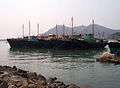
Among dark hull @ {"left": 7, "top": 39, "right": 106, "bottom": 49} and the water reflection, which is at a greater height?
dark hull @ {"left": 7, "top": 39, "right": 106, "bottom": 49}

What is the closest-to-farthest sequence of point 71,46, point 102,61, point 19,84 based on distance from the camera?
point 19,84
point 102,61
point 71,46

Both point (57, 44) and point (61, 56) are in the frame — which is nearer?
point (61, 56)

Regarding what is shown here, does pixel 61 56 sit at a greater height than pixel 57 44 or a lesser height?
lesser

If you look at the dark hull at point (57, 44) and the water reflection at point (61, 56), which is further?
the dark hull at point (57, 44)

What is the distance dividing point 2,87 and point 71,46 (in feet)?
193

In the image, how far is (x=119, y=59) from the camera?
37.3 metres

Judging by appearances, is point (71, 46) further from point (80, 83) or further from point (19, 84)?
point (19, 84)

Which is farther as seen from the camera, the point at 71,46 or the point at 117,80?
the point at 71,46

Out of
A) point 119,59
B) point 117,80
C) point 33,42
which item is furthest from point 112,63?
point 33,42

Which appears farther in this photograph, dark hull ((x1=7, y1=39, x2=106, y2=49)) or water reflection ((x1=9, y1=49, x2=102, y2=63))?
dark hull ((x1=7, y1=39, x2=106, y2=49))

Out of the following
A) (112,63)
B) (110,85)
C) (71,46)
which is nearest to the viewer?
(110,85)

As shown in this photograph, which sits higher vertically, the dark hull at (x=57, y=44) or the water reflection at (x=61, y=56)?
the dark hull at (x=57, y=44)

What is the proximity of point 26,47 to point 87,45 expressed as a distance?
18.2m

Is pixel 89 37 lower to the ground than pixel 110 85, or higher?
Answer: higher
